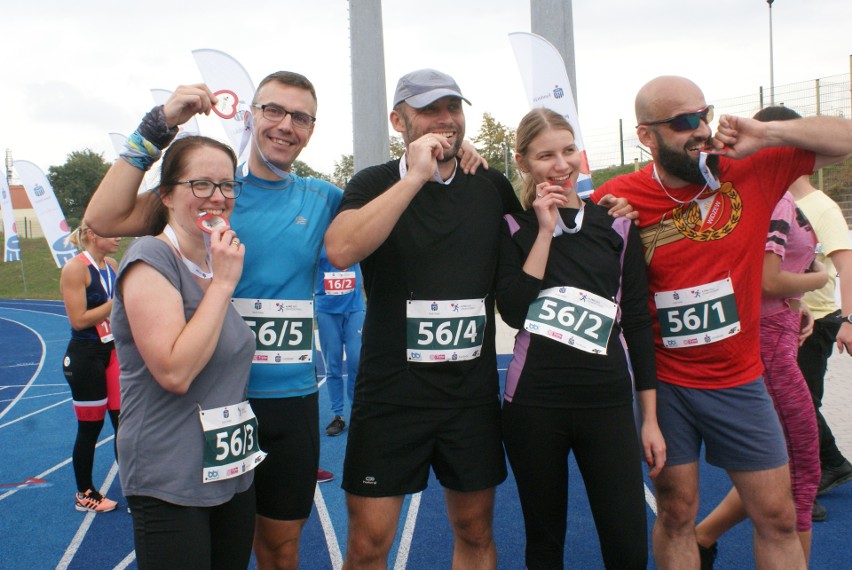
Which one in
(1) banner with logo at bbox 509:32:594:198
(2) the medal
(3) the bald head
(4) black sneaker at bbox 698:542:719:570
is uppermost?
(1) banner with logo at bbox 509:32:594:198

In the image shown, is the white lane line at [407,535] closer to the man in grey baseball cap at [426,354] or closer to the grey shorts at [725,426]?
the man in grey baseball cap at [426,354]

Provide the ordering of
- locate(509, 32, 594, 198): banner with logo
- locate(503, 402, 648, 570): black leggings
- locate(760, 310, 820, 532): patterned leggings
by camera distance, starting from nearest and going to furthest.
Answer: locate(503, 402, 648, 570): black leggings
locate(760, 310, 820, 532): patterned leggings
locate(509, 32, 594, 198): banner with logo

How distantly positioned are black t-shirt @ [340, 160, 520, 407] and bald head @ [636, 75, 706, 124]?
0.70 metres

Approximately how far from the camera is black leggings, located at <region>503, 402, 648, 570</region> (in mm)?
2326

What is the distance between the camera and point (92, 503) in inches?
186

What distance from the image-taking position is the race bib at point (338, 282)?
6141mm

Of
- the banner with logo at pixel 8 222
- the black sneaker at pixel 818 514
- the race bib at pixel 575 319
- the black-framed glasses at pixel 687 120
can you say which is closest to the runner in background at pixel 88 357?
the race bib at pixel 575 319

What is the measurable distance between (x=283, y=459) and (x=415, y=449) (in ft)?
1.67

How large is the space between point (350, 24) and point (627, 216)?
5.96m

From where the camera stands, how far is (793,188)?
12.5ft

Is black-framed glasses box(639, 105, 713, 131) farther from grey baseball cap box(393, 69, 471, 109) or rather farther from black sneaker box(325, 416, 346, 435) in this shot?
black sneaker box(325, 416, 346, 435)

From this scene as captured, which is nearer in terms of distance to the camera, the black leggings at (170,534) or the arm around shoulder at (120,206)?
the black leggings at (170,534)

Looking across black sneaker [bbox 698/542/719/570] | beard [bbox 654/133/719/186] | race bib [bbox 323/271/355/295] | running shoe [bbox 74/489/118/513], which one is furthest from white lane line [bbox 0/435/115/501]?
beard [bbox 654/133/719/186]

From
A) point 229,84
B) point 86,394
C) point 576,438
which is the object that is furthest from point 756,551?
point 229,84
